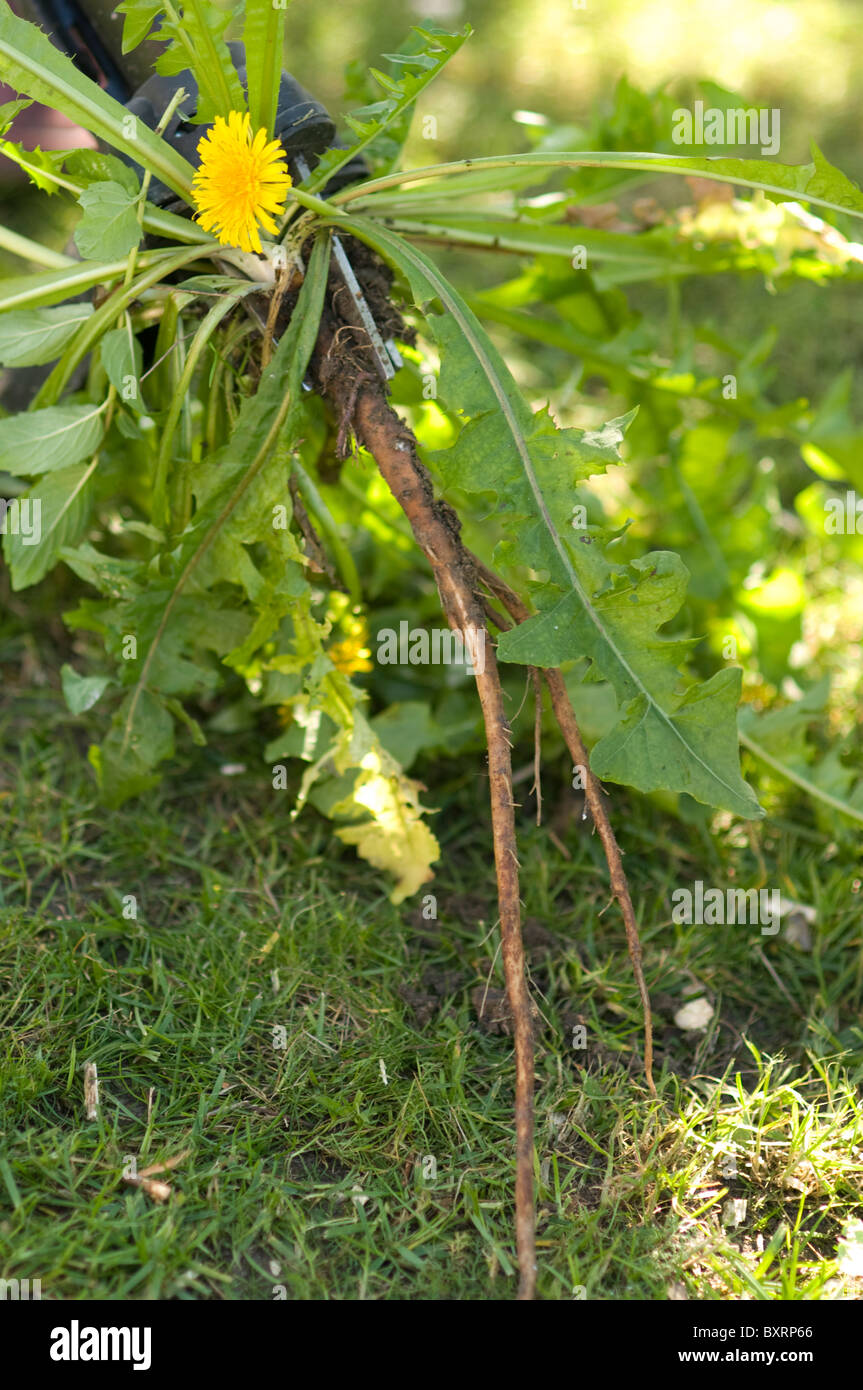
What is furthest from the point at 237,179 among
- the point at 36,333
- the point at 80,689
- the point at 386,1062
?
the point at 386,1062

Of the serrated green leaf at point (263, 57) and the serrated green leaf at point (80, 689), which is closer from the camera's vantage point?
the serrated green leaf at point (263, 57)

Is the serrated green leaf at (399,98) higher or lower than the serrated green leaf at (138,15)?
lower

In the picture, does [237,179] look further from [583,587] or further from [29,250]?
[583,587]

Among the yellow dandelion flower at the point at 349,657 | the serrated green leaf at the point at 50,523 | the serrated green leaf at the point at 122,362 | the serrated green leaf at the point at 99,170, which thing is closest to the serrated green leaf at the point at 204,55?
the serrated green leaf at the point at 99,170

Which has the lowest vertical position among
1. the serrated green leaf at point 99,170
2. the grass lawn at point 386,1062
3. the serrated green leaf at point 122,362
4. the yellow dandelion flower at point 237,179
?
the grass lawn at point 386,1062

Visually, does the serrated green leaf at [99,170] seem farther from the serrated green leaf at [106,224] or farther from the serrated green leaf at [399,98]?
the serrated green leaf at [399,98]

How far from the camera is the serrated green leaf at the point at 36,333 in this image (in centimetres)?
177

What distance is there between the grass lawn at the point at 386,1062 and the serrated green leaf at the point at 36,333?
33.7 inches

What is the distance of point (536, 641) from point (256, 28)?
3.36ft

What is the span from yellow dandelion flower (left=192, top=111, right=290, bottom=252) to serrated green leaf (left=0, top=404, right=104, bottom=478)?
15.9 inches

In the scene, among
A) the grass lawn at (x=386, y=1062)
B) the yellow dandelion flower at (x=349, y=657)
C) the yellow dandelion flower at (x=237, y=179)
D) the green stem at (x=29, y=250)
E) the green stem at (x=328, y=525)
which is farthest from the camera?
the yellow dandelion flower at (x=349, y=657)

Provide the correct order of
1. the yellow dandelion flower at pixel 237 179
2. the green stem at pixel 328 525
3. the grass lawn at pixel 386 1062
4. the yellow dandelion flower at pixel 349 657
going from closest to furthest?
the grass lawn at pixel 386 1062, the yellow dandelion flower at pixel 237 179, the green stem at pixel 328 525, the yellow dandelion flower at pixel 349 657

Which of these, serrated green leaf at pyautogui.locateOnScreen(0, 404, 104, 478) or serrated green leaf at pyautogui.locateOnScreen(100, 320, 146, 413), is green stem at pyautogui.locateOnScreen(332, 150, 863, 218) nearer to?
serrated green leaf at pyautogui.locateOnScreen(100, 320, 146, 413)

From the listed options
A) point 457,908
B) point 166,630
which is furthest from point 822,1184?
point 166,630
